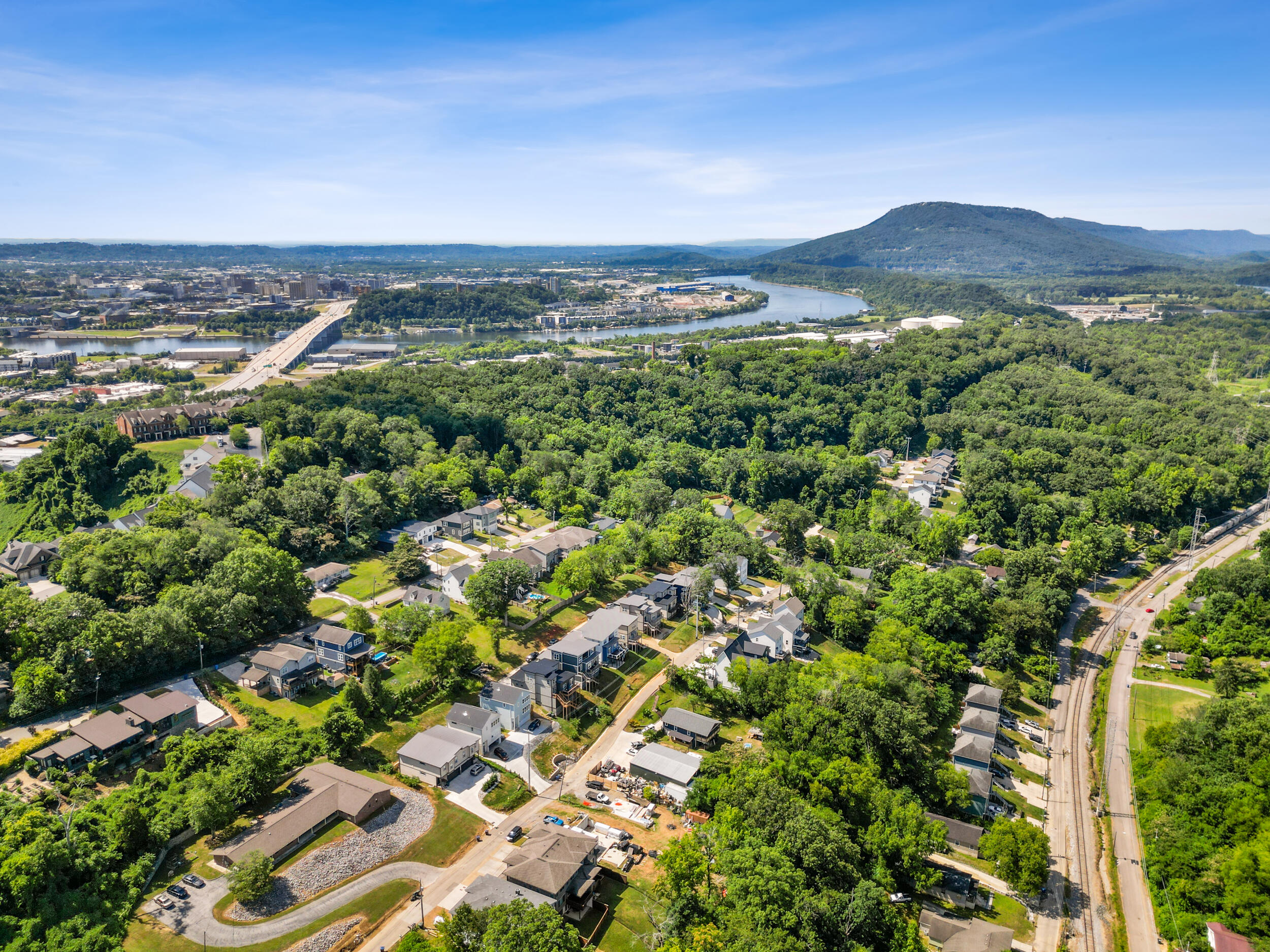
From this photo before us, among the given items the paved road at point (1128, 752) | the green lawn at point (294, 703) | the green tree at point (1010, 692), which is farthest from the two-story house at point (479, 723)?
the green tree at point (1010, 692)

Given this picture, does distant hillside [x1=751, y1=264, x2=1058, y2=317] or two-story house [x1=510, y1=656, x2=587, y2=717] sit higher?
distant hillside [x1=751, y1=264, x2=1058, y2=317]

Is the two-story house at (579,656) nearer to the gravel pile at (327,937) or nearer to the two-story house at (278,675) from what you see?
the two-story house at (278,675)

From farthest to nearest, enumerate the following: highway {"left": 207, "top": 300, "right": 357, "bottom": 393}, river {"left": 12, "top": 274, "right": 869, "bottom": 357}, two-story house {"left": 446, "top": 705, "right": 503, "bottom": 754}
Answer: river {"left": 12, "top": 274, "right": 869, "bottom": 357}, highway {"left": 207, "top": 300, "right": 357, "bottom": 393}, two-story house {"left": 446, "top": 705, "right": 503, "bottom": 754}

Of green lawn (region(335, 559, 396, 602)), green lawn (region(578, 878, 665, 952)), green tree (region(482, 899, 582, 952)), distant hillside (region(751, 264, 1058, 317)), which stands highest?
distant hillside (region(751, 264, 1058, 317))

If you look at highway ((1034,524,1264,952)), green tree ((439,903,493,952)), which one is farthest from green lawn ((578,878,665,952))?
highway ((1034,524,1264,952))

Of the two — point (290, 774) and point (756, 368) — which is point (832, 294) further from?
point (290, 774)

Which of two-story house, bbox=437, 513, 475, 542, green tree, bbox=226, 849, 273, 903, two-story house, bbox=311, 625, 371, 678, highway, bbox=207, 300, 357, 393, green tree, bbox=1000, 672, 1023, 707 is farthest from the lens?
highway, bbox=207, 300, 357, 393

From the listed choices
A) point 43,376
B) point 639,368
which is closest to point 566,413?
point 639,368

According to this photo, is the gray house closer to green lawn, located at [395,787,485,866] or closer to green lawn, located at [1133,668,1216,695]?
green lawn, located at [395,787,485,866]

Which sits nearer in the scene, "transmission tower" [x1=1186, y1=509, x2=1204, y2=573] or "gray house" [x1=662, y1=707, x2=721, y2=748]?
"gray house" [x1=662, y1=707, x2=721, y2=748]
